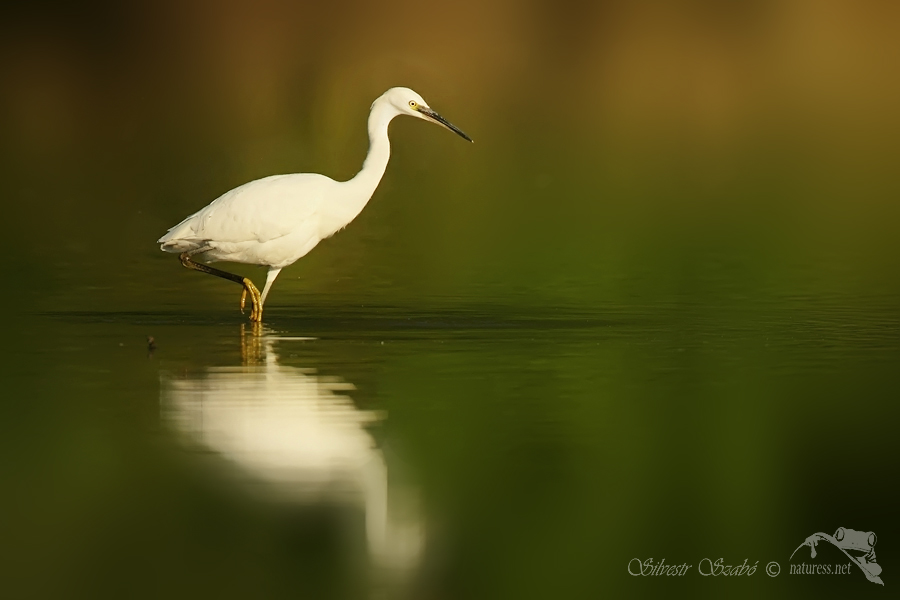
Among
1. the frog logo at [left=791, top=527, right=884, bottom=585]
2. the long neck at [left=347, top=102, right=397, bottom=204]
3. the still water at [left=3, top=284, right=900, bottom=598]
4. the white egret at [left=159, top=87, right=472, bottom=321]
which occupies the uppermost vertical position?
the long neck at [left=347, top=102, right=397, bottom=204]

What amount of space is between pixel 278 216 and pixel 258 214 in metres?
0.15

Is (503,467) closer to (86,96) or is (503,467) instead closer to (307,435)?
(307,435)

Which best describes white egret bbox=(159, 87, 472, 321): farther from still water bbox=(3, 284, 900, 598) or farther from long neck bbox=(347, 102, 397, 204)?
still water bbox=(3, 284, 900, 598)

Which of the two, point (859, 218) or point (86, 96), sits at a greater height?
point (86, 96)

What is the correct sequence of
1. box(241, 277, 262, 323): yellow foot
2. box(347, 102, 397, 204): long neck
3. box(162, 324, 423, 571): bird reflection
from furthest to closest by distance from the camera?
box(347, 102, 397, 204): long neck → box(241, 277, 262, 323): yellow foot → box(162, 324, 423, 571): bird reflection

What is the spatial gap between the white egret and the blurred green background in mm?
504

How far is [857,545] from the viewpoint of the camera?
727 cm

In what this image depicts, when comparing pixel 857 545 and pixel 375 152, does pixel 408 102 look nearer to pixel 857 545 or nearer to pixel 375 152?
pixel 375 152

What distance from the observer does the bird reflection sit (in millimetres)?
7480

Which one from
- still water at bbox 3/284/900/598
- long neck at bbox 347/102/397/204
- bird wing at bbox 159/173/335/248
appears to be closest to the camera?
still water at bbox 3/284/900/598

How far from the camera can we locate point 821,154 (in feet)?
90.7

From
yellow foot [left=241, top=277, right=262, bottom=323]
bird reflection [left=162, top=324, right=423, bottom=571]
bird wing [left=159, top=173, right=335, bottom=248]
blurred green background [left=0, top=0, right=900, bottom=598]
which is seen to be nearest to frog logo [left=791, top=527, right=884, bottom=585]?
blurred green background [left=0, top=0, right=900, bottom=598]

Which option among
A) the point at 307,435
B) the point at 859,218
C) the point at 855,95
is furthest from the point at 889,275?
the point at 855,95

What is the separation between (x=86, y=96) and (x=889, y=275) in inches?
767
